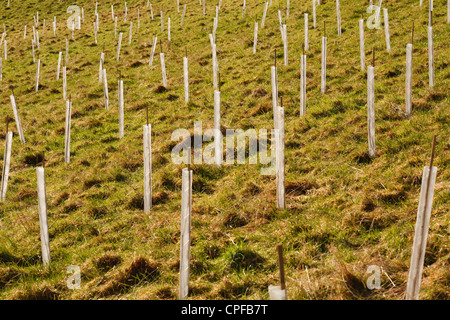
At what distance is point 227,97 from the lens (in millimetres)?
10586

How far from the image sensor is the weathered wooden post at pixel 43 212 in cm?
489

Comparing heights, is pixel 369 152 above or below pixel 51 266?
above

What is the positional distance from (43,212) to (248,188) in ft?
9.69

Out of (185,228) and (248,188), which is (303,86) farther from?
(185,228)

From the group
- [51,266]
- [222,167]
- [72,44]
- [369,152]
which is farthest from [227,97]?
[72,44]

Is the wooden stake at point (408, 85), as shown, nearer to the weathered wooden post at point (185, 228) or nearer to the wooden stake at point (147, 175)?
the wooden stake at point (147, 175)

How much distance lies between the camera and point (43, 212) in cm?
494

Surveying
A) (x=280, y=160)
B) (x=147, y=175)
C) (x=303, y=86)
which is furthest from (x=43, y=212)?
(x=303, y=86)

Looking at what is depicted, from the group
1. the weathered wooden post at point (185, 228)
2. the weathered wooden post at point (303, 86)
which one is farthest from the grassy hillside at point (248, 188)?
the weathered wooden post at point (185, 228)

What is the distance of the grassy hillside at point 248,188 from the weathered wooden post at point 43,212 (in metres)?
0.17

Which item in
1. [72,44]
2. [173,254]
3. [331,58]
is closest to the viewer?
[173,254]

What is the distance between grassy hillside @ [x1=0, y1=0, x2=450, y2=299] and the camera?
4215mm

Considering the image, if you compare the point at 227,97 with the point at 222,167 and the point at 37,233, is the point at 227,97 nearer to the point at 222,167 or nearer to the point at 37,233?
the point at 222,167

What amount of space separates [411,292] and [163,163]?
5.48 metres
